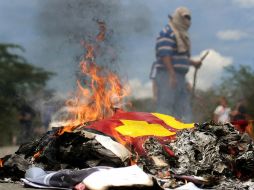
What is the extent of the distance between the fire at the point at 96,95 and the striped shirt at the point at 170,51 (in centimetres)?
314

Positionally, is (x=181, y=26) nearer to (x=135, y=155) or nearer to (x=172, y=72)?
(x=172, y=72)

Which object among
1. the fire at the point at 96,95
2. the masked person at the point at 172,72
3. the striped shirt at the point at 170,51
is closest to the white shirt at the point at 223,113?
the masked person at the point at 172,72

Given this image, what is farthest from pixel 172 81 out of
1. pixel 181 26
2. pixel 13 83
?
pixel 13 83

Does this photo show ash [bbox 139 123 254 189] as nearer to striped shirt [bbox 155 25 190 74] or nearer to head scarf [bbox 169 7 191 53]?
striped shirt [bbox 155 25 190 74]

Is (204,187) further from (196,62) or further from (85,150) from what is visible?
(196,62)

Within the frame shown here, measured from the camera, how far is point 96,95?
912 cm

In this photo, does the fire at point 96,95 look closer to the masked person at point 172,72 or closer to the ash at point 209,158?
the ash at point 209,158

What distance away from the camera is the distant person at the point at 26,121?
1686 centimetres

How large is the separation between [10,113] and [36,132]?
8.73 ft

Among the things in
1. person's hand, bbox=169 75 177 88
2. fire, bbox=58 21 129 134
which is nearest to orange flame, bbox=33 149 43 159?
fire, bbox=58 21 129 134

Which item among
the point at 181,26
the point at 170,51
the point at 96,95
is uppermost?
the point at 181,26

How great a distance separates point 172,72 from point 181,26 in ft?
5.20

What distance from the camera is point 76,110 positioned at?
896cm

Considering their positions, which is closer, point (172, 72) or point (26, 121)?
point (172, 72)
